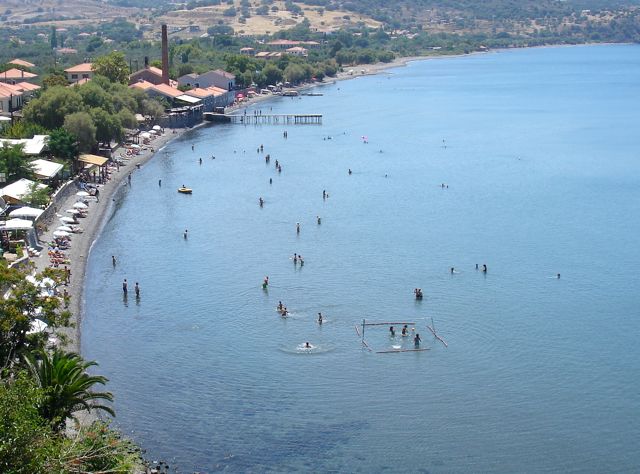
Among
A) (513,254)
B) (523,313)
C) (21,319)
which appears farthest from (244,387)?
(513,254)

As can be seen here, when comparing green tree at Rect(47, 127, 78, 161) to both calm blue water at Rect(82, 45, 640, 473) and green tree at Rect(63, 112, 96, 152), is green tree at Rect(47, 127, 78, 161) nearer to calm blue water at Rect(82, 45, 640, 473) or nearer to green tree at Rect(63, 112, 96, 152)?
green tree at Rect(63, 112, 96, 152)

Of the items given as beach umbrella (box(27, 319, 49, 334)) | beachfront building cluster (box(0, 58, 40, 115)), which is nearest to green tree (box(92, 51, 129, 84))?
beachfront building cluster (box(0, 58, 40, 115))

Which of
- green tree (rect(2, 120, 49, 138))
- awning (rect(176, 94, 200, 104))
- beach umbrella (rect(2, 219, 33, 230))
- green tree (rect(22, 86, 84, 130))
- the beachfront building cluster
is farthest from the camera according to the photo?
awning (rect(176, 94, 200, 104))

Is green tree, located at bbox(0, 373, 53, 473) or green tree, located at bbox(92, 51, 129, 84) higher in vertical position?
green tree, located at bbox(0, 373, 53, 473)

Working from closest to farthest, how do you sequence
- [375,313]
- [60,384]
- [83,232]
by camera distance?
[60,384] < [375,313] < [83,232]

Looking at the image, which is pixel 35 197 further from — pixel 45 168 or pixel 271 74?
pixel 271 74

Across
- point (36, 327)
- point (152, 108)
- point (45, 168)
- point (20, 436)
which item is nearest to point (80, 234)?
point (45, 168)

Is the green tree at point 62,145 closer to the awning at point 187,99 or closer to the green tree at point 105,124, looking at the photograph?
the green tree at point 105,124

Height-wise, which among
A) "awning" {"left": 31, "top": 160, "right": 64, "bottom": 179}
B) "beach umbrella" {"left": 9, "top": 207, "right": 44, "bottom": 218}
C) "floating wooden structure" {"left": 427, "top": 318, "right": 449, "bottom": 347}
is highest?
"beach umbrella" {"left": 9, "top": 207, "right": 44, "bottom": 218}
